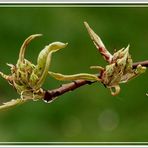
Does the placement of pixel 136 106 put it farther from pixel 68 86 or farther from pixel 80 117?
pixel 68 86

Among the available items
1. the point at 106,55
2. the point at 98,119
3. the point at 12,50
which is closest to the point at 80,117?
the point at 98,119

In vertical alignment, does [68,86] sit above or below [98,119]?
above

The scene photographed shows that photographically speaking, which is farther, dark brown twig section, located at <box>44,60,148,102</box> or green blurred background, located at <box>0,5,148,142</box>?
green blurred background, located at <box>0,5,148,142</box>

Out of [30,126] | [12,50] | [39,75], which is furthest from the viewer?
[12,50]

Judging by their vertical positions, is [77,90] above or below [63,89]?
below

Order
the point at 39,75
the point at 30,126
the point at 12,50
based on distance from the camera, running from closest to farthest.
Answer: the point at 39,75 → the point at 30,126 → the point at 12,50

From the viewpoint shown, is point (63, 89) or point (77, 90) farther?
point (77, 90)

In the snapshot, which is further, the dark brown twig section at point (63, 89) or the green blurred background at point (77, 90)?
the green blurred background at point (77, 90)

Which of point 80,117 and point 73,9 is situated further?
point 73,9
